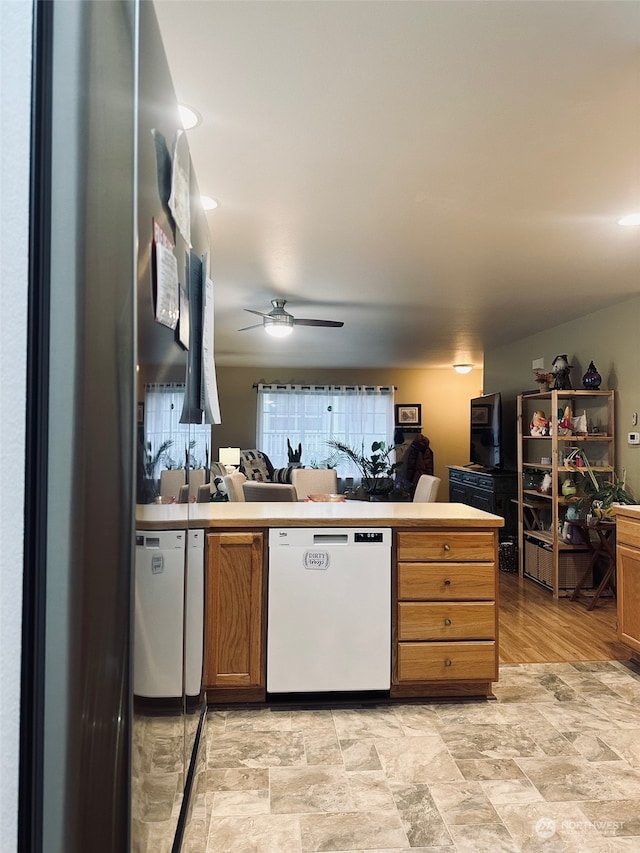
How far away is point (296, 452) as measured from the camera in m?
9.55

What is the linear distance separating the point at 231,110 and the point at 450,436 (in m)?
8.40

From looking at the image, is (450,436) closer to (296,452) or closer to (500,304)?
(296,452)

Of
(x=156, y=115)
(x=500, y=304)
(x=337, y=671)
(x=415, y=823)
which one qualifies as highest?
(x=500, y=304)

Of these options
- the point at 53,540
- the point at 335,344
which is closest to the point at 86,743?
the point at 53,540

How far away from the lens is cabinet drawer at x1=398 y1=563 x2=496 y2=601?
111 inches

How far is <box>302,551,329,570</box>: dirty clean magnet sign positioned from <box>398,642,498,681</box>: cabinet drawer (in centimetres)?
53

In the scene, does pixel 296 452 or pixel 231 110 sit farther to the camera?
pixel 296 452

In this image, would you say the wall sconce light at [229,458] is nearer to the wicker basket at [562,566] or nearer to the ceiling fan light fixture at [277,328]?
the ceiling fan light fixture at [277,328]

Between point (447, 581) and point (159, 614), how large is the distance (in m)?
2.35

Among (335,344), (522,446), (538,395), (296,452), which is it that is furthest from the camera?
(296,452)

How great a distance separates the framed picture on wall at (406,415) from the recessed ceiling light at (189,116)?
7969mm

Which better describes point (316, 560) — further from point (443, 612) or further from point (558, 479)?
point (558, 479)

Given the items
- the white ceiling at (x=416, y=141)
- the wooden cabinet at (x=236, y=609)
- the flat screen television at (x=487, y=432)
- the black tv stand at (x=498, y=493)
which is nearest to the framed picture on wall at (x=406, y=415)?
the flat screen television at (x=487, y=432)

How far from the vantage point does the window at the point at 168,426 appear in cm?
63
